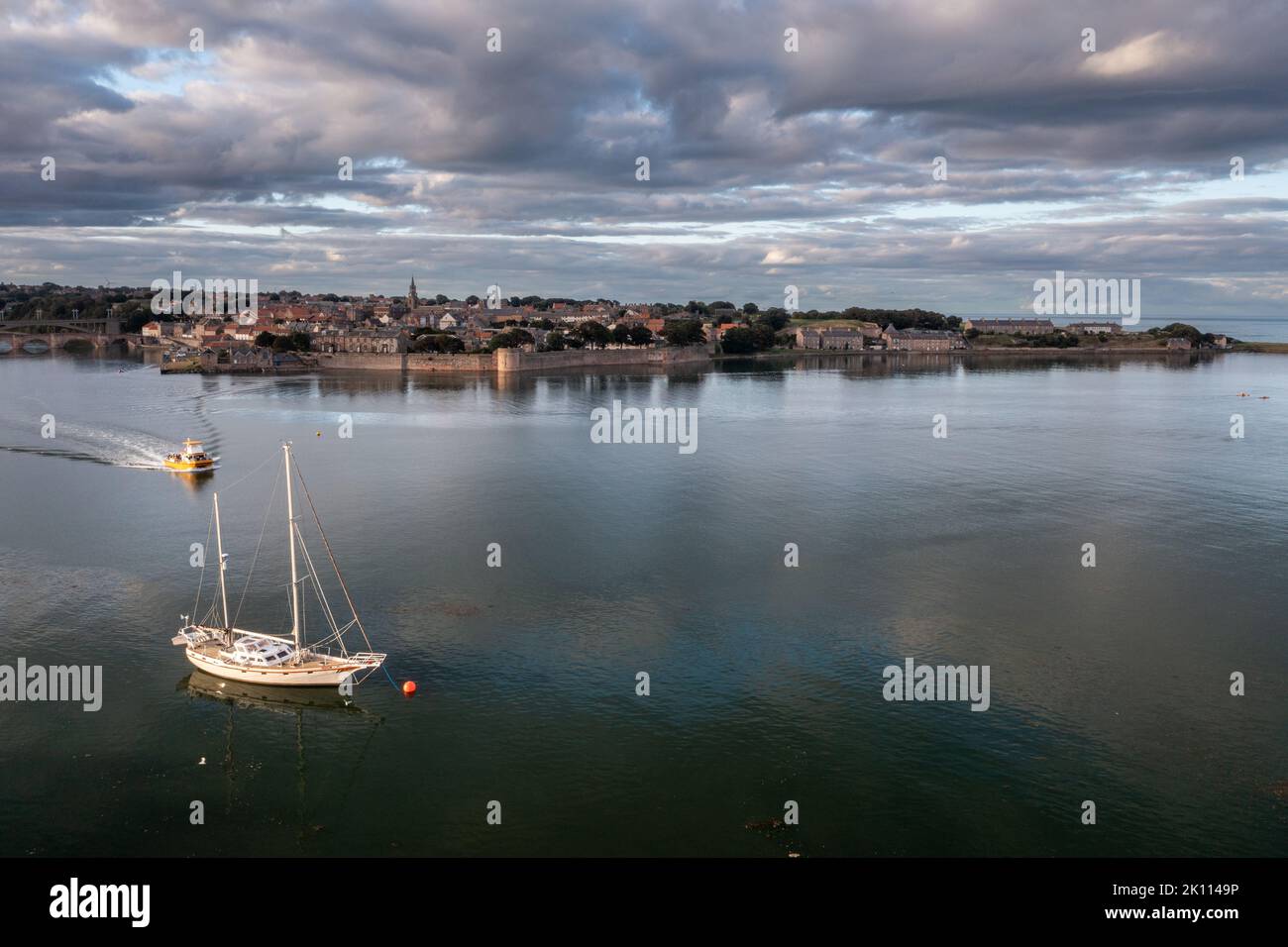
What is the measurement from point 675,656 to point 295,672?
598cm

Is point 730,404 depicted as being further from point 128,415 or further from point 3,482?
point 3,482

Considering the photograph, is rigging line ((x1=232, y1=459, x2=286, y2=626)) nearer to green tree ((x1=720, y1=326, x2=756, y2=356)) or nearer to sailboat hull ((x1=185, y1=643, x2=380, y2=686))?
sailboat hull ((x1=185, y1=643, x2=380, y2=686))

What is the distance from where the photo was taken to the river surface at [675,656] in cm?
1163

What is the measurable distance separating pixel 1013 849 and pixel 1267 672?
7.51 metres

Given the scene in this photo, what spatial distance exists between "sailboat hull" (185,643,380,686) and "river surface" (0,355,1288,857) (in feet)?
0.92

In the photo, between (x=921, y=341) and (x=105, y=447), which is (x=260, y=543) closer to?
(x=105, y=447)

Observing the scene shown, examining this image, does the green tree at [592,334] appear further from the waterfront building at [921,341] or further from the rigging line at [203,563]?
the rigging line at [203,563]

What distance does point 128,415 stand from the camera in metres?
49.3

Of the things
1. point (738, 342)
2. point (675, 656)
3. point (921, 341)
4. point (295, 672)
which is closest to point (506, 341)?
point (738, 342)

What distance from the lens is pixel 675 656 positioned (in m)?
16.3

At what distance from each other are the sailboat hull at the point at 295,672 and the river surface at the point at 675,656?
280mm

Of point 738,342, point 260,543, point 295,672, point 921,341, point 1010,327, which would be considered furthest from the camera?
A: point 1010,327

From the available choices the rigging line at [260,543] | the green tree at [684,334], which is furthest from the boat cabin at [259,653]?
the green tree at [684,334]

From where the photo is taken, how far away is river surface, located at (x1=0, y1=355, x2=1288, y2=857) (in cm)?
1163
